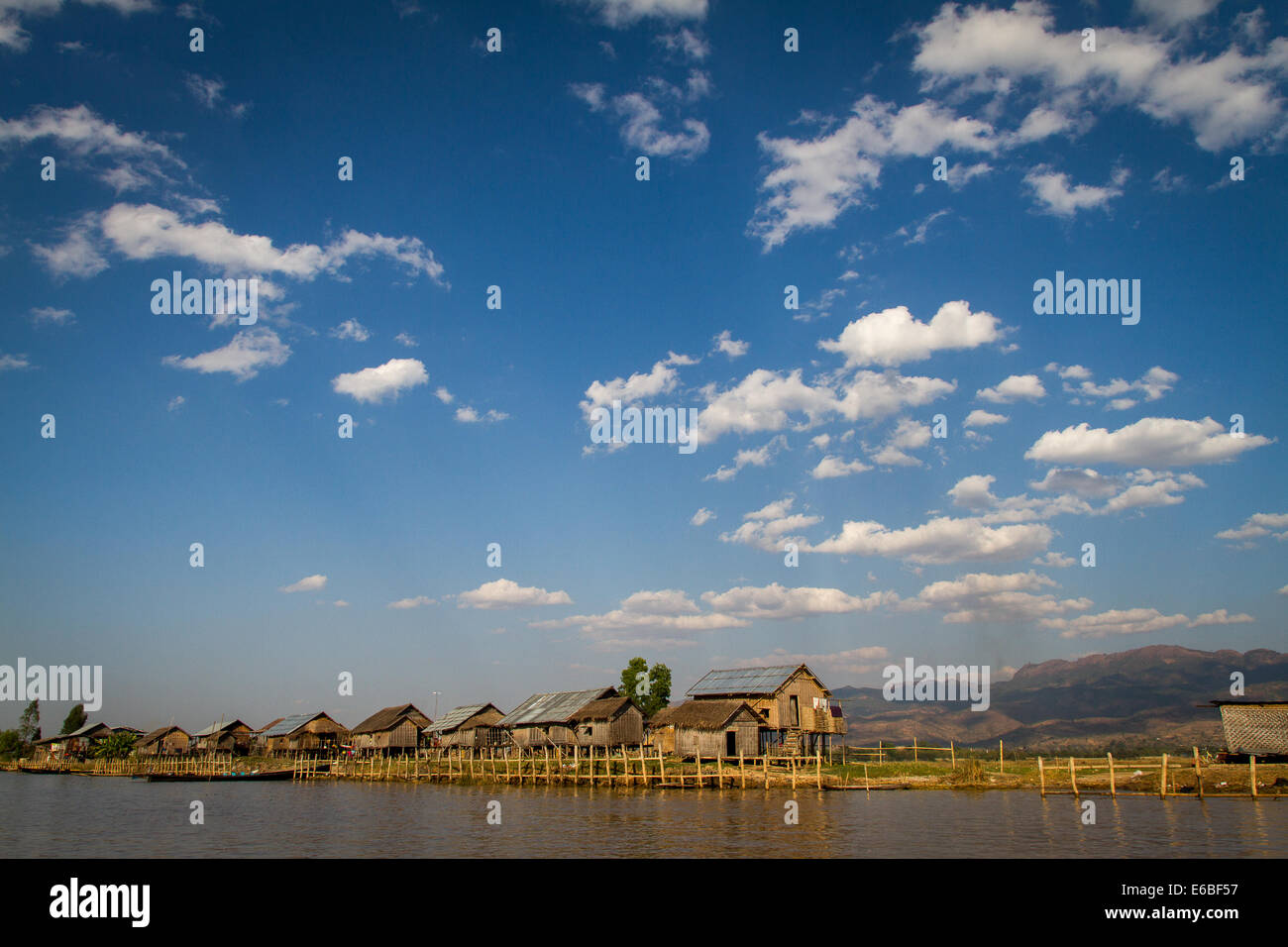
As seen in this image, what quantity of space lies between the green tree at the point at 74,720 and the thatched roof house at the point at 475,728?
10136 cm

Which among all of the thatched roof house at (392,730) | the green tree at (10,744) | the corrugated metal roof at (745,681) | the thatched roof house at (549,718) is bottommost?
the green tree at (10,744)

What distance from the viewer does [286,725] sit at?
4139 inches

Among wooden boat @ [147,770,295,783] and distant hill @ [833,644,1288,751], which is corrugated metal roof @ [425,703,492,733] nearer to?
wooden boat @ [147,770,295,783]

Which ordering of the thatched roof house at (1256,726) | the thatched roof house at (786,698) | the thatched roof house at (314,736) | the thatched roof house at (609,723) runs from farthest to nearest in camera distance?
1. the thatched roof house at (314,736)
2. the thatched roof house at (609,723)
3. the thatched roof house at (786,698)
4. the thatched roof house at (1256,726)

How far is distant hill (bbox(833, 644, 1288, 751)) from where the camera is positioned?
130 m

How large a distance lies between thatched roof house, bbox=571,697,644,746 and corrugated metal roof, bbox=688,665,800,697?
5518 mm

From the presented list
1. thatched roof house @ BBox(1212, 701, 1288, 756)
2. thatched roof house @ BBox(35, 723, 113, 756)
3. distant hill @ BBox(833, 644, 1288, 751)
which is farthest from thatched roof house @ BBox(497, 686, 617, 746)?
thatched roof house @ BBox(35, 723, 113, 756)

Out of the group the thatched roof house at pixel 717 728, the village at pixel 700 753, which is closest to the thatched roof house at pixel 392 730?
the village at pixel 700 753

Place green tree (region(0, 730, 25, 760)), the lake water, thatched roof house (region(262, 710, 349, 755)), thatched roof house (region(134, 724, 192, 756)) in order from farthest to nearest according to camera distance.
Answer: green tree (region(0, 730, 25, 760)) → thatched roof house (region(134, 724, 192, 756)) → thatched roof house (region(262, 710, 349, 755)) → the lake water

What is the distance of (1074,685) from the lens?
174500mm

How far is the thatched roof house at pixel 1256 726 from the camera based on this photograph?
143 feet

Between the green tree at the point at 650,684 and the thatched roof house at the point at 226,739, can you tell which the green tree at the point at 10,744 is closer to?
the thatched roof house at the point at 226,739

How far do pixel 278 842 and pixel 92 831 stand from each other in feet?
45.8
